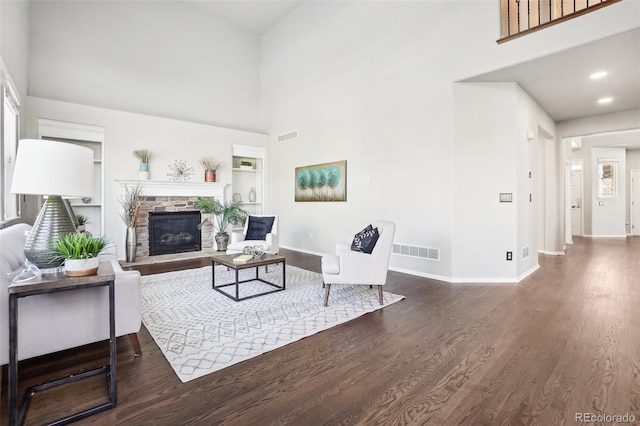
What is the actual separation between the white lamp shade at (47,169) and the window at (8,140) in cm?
187

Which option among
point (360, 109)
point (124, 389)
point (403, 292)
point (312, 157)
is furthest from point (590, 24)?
point (124, 389)

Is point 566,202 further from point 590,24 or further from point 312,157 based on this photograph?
point 312,157

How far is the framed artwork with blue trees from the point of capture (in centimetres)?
596

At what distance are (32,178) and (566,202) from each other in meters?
9.96

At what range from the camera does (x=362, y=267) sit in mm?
3432

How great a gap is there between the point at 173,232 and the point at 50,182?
501 centimetres

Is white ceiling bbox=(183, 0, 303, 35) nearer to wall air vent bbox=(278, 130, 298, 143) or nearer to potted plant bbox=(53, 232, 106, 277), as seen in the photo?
wall air vent bbox=(278, 130, 298, 143)

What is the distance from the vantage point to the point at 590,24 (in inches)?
125

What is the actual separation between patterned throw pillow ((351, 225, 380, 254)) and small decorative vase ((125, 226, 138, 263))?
4.26 meters

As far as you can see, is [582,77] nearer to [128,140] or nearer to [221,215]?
[221,215]

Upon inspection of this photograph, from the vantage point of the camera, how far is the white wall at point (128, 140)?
16.9ft

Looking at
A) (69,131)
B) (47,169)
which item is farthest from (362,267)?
(69,131)

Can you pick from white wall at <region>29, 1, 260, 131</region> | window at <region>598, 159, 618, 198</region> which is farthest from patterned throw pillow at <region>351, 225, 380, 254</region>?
window at <region>598, 159, 618, 198</region>

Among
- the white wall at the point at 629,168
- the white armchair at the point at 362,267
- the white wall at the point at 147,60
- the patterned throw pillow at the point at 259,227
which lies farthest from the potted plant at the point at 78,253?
the white wall at the point at 629,168
